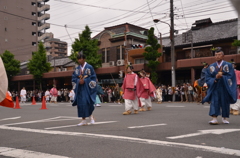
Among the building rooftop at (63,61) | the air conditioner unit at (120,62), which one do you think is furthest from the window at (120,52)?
the building rooftop at (63,61)

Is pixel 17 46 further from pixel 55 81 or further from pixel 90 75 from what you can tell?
pixel 90 75

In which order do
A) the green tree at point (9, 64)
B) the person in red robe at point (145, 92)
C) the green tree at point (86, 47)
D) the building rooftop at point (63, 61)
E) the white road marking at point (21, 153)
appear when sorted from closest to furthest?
the white road marking at point (21, 153), the person in red robe at point (145, 92), the green tree at point (86, 47), the green tree at point (9, 64), the building rooftop at point (63, 61)

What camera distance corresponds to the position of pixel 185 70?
101ft

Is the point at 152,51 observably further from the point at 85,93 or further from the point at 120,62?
the point at 85,93

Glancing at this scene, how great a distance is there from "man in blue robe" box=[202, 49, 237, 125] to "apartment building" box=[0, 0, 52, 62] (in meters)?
59.2

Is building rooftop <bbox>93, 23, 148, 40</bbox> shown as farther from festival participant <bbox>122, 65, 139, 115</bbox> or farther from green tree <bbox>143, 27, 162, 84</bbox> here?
festival participant <bbox>122, 65, 139, 115</bbox>

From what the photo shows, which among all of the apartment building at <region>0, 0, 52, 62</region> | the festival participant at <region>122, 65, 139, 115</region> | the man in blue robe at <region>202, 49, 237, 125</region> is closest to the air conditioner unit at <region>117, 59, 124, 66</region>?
the festival participant at <region>122, 65, 139, 115</region>

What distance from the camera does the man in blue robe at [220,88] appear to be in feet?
23.5

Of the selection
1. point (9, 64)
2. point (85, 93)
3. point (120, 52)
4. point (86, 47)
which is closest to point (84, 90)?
point (85, 93)

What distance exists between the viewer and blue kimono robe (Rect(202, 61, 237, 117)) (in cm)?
716

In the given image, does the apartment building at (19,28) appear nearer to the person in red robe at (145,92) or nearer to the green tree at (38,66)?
the green tree at (38,66)

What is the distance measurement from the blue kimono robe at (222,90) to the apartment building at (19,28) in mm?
59284

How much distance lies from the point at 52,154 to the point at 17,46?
66.4m

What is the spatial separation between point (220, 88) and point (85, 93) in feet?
11.7
